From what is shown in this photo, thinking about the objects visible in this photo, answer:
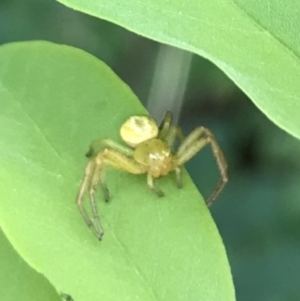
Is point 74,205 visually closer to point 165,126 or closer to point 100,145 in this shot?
point 100,145

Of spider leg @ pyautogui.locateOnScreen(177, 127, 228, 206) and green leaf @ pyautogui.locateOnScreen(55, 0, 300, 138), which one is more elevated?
green leaf @ pyautogui.locateOnScreen(55, 0, 300, 138)

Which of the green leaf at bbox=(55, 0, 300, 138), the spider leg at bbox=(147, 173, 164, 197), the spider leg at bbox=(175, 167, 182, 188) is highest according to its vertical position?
the green leaf at bbox=(55, 0, 300, 138)

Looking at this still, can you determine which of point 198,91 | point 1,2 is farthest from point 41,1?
point 198,91

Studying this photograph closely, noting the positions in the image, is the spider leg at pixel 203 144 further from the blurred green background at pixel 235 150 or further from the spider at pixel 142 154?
the blurred green background at pixel 235 150

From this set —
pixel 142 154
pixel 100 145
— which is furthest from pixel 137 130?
pixel 142 154

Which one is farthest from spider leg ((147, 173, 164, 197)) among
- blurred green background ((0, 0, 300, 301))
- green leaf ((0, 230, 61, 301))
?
blurred green background ((0, 0, 300, 301))

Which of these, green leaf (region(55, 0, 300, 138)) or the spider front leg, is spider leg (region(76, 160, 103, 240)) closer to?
the spider front leg
